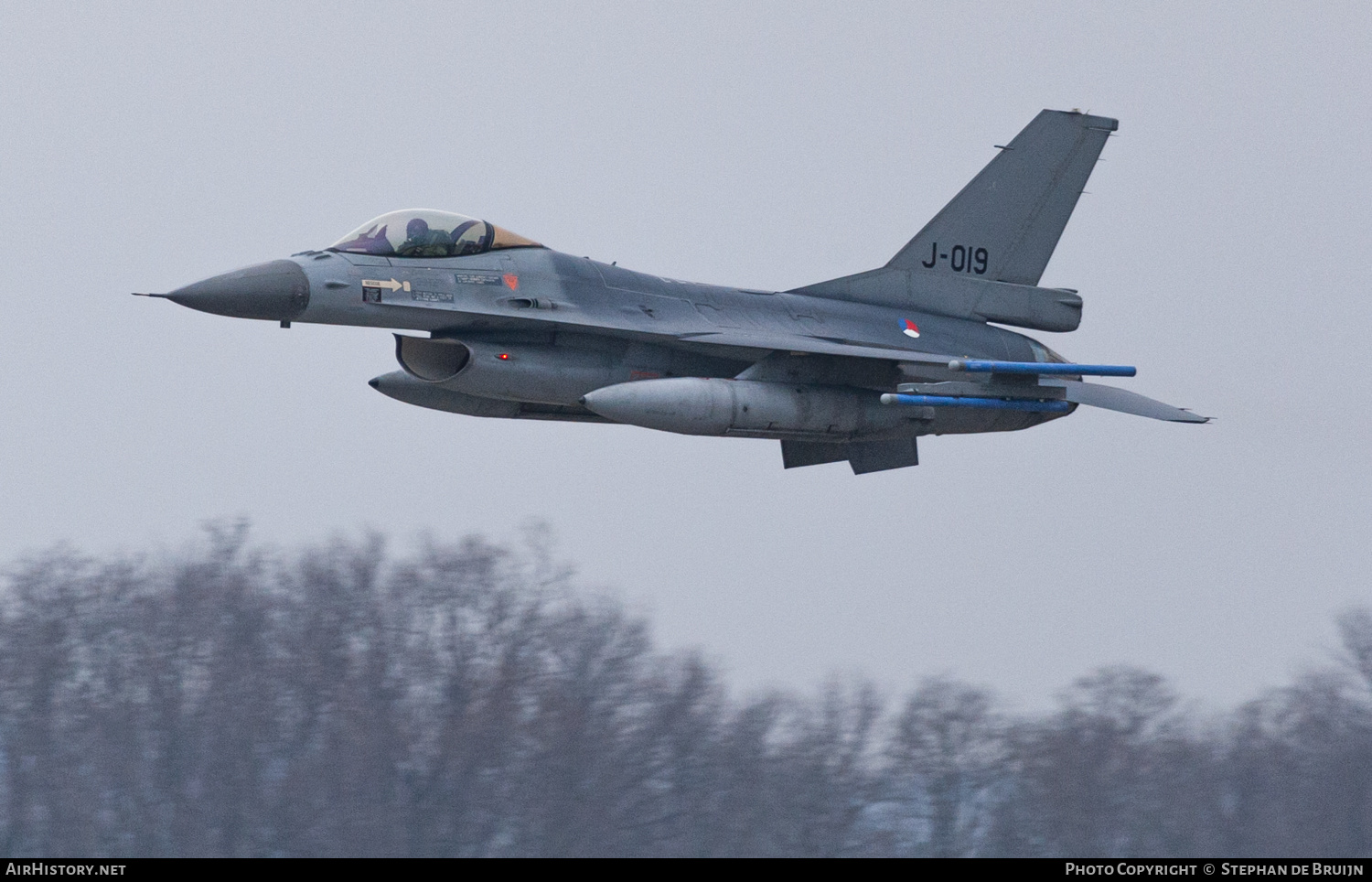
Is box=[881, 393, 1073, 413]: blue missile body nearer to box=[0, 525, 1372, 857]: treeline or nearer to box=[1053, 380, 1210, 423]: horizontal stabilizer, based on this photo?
box=[1053, 380, 1210, 423]: horizontal stabilizer

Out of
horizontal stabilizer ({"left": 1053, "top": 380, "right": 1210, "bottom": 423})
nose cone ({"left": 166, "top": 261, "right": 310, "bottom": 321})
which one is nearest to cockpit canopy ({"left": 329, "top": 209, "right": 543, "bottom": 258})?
nose cone ({"left": 166, "top": 261, "right": 310, "bottom": 321})

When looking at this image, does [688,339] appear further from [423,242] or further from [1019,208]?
[1019,208]

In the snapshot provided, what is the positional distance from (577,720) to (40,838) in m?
9.21

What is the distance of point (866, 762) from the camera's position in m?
30.9

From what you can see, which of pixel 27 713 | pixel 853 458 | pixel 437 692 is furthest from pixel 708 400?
pixel 27 713

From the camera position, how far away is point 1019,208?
65.4 feet

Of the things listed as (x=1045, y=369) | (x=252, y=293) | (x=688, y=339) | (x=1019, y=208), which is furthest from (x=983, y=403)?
(x=252, y=293)

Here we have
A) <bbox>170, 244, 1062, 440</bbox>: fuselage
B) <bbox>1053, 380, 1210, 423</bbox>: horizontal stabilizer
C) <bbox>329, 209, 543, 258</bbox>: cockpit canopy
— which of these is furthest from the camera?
<bbox>1053, 380, 1210, 423</bbox>: horizontal stabilizer

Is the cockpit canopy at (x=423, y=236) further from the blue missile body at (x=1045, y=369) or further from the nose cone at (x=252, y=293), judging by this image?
the blue missile body at (x=1045, y=369)

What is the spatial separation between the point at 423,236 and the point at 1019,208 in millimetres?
7135

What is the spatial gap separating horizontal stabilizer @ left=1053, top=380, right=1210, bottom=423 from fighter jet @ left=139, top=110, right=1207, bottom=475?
0.08ft

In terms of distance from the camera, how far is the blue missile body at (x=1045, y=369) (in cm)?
1652

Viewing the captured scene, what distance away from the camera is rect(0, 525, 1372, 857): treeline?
1172 inches

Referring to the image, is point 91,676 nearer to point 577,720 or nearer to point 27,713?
point 27,713
